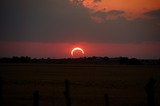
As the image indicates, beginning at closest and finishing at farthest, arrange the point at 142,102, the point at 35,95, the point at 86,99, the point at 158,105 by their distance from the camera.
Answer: the point at 35,95
the point at 158,105
the point at 142,102
the point at 86,99

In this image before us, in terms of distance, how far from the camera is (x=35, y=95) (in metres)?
11.6

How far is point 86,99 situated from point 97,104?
2998 millimetres

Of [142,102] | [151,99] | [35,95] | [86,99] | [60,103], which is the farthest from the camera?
[86,99]

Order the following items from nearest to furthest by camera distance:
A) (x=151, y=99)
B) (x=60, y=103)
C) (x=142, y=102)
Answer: (x=151, y=99) → (x=60, y=103) → (x=142, y=102)

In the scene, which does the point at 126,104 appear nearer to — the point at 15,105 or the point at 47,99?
the point at 47,99

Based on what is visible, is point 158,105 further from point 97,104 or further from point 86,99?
point 86,99

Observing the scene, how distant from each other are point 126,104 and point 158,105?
291 centimetres

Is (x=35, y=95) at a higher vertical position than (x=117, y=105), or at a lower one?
higher

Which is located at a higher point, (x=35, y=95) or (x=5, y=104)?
(x=35, y=95)

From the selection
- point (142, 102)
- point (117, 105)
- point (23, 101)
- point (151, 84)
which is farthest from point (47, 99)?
point (151, 84)

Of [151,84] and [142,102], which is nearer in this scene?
[151,84]

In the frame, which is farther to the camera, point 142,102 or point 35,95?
point 142,102

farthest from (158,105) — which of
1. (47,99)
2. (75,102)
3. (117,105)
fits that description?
(47,99)

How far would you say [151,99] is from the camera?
10188 millimetres
